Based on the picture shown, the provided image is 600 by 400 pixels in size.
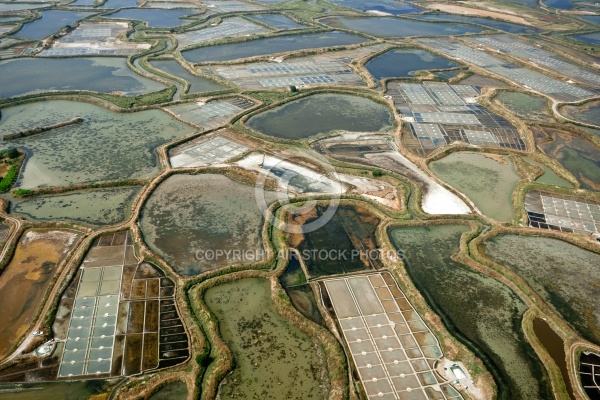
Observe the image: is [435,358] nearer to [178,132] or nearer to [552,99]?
[178,132]

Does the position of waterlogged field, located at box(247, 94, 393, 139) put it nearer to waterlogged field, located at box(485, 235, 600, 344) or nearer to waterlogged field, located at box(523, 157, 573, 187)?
waterlogged field, located at box(523, 157, 573, 187)

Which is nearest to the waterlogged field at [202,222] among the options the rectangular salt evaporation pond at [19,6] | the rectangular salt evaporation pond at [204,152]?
the rectangular salt evaporation pond at [204,152]

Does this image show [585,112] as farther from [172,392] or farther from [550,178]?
[172,392]

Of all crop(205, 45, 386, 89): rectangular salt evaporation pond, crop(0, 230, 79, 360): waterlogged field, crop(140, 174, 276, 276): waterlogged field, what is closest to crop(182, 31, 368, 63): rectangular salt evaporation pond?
crop(205, 45, 386, 89): rectangular salt evaporation pond

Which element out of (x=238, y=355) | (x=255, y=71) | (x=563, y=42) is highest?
(x=563, y=42)

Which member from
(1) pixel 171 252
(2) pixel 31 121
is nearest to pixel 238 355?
(1) pixel 171 252

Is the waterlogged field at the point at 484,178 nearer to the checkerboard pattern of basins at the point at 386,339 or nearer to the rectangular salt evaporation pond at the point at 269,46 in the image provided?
the checkerboard pattern of basins at the point at 386,339
